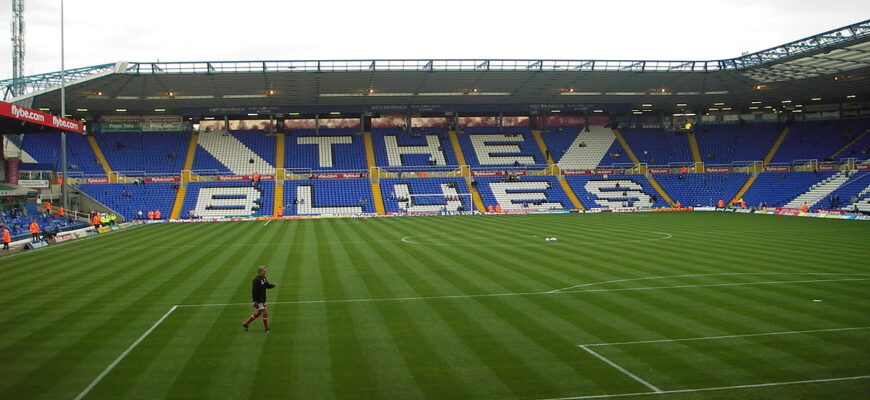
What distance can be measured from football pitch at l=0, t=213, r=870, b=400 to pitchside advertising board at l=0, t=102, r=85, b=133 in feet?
20.9

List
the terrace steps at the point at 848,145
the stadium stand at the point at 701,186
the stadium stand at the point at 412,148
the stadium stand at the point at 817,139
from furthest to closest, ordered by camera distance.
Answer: the stadium stand at the point at 412,148
the stadium stand at the point at 817,139
the terrace steps at the point at 848,145
the stadium stand at the point at 701,186

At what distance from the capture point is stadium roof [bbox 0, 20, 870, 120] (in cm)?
4800

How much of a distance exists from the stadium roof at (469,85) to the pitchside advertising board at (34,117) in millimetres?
13920

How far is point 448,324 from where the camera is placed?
13.9 meters

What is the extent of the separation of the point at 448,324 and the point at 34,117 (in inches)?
887

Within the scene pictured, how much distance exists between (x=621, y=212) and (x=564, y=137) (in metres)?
18.1

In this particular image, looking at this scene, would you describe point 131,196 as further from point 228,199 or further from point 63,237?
point 63,237

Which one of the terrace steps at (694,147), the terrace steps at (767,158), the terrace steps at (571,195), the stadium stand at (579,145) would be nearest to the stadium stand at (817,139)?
the terrace steps at (767,158)

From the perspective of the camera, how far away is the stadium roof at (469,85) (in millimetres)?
48000

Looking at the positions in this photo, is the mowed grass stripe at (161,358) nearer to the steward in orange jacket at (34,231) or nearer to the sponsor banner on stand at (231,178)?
the steward in orange jacket at (34,231)

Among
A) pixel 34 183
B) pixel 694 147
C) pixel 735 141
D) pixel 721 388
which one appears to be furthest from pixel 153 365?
pixel 735 141

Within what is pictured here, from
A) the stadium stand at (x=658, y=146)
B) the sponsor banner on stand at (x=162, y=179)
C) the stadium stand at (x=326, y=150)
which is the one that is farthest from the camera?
the stadium stand at (x=658, y=146)

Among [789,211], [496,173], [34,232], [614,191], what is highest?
[496,173]

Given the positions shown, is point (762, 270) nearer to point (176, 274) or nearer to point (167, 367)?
point (167, 367)
